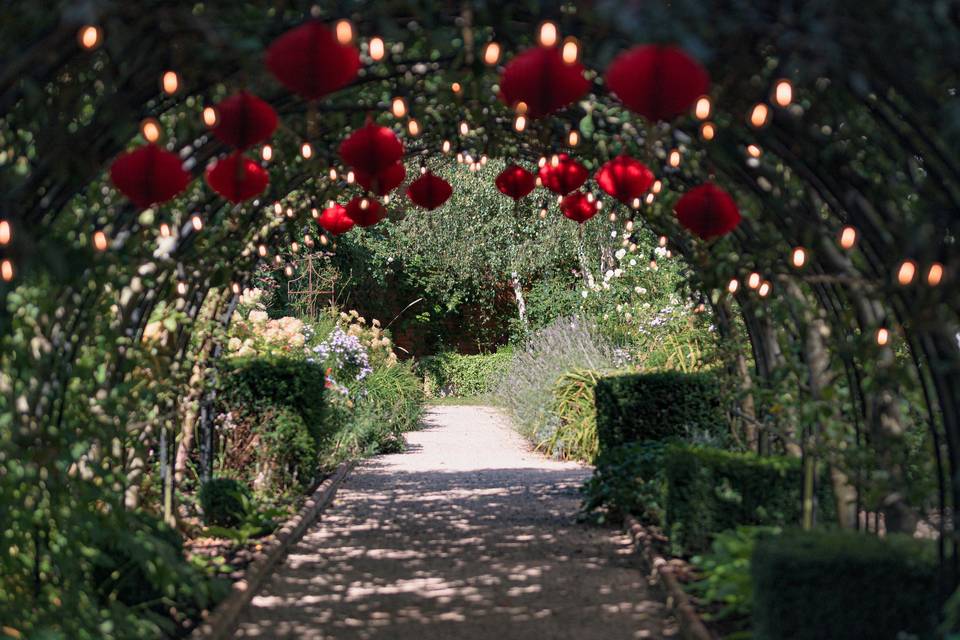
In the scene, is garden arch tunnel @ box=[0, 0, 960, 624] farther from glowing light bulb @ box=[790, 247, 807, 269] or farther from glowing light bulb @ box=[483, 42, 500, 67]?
glowing light bulb @ box=[483, 42, 500, 67]

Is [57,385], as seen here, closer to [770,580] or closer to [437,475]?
[770,580]

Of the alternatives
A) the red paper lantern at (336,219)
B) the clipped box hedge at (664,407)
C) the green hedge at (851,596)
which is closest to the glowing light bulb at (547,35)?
the green hedge at (851,596)

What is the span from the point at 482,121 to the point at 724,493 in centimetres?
275

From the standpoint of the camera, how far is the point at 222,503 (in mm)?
6258

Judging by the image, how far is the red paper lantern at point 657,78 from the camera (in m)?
2.59

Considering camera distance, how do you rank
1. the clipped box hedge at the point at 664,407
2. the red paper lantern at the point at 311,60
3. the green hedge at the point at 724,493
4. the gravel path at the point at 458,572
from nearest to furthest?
the red paper lantern at the point at 311,60
the gravel path at the point at 458,572
the green hedge at the point at 724,493
the clipped box hedge at the point at 664,407

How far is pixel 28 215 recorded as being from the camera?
354 centimetres

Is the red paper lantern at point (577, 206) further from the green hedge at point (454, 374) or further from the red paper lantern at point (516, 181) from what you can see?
the green hedge at point (454, 374)

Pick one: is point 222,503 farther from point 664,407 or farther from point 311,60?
point 311,60

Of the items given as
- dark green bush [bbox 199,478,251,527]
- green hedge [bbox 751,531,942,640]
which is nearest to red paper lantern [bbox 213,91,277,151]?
green hedge [bbox 751,531,942,640]

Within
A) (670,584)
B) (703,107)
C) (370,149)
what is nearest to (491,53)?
(370,149)

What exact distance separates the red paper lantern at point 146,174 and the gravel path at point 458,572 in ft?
6.63

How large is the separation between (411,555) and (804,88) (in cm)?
363

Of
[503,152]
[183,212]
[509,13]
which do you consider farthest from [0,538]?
[503,152]
